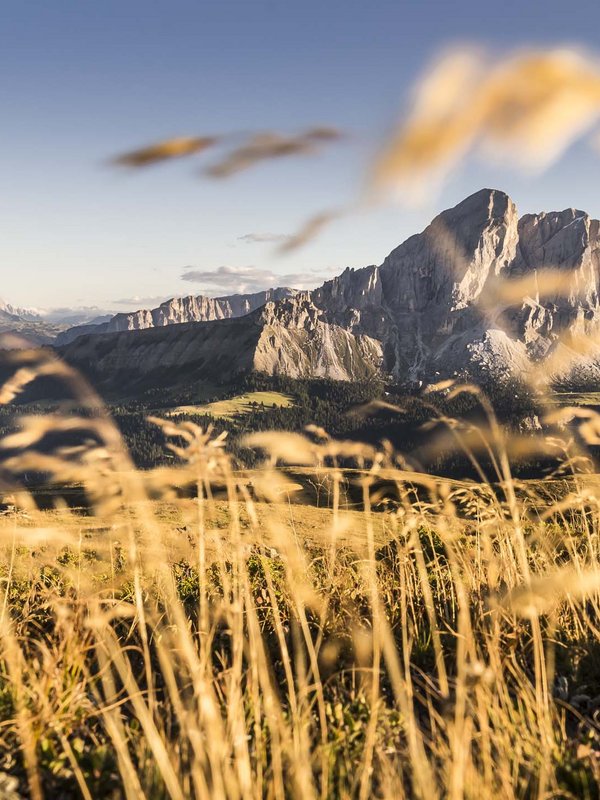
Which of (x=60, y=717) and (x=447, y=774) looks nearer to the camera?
(x=447, y=774)

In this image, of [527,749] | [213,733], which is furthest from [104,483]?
[527,749]

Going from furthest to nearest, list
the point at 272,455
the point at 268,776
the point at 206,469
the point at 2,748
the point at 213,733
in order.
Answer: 1. the point at 272,455
2. the point at 2,748
3. the point at 268,776
4. the point at 206,469
5. the point at 213,733

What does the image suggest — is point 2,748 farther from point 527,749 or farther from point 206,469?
point 527,749

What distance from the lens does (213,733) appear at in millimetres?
2178

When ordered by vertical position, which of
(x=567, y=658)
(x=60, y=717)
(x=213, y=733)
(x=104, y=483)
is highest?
(x=104, y=483)

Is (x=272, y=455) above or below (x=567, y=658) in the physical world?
above

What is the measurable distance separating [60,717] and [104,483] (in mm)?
1818

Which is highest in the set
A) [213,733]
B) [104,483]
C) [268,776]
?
[104,483]

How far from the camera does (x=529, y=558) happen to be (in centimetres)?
790

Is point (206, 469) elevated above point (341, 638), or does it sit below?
above

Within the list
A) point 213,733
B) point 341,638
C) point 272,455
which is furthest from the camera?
point 341,638

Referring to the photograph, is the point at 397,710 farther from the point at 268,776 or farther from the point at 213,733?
the point at 213,733

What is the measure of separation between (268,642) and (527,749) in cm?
308

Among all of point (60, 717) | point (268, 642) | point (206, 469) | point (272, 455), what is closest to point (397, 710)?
point (268, 642)
